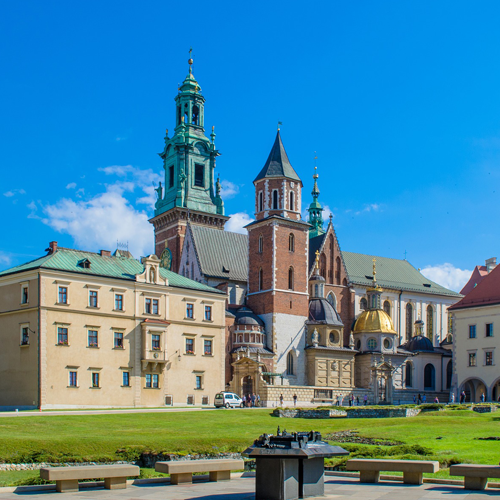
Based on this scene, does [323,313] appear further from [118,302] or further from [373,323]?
[118,302]

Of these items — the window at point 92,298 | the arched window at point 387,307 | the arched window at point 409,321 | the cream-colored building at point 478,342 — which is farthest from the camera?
the arched window at point 409,321

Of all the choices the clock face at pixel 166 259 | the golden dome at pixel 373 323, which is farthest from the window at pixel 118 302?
the golden dome at pixel 373 323

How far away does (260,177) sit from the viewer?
74500 mm

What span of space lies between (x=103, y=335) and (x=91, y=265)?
5.10m

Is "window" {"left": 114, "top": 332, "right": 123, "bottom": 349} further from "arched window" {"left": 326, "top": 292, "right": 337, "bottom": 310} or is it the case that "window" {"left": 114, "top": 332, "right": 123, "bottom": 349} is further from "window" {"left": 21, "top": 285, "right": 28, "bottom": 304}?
"arched window" {"left": 326, "top": 292, "right": 337, "bottom": 310}

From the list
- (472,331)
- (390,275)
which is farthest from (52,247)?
(390,275)

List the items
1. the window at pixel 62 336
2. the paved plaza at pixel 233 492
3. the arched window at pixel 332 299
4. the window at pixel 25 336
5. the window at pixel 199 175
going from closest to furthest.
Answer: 1. the paved plaza at pixel 233 492
2. the window at pixel 25 336
3. the window at pixel 62 336
4. the arched window at pixel 332 299
5. the window at pixel 199 175

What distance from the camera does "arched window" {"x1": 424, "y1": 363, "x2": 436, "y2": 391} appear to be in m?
81.7

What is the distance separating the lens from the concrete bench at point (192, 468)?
17.1m

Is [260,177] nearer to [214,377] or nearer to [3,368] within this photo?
[214,377]

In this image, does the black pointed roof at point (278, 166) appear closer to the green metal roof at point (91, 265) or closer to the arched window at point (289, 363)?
the arched window at point (289, 363)

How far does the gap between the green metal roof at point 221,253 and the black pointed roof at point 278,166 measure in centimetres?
931

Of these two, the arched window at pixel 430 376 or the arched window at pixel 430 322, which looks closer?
the arched window at pixel 430 376

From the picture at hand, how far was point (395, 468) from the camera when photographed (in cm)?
1691
